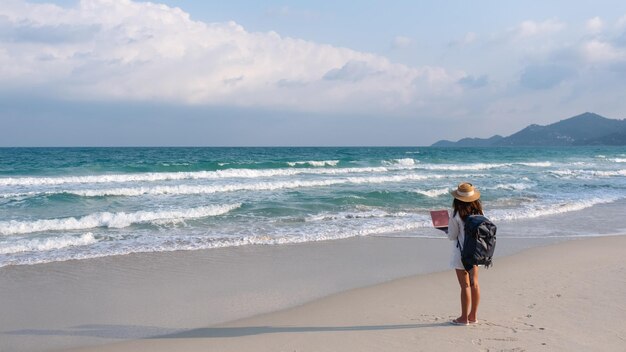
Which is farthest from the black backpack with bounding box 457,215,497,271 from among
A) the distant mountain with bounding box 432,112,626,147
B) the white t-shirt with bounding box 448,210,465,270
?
the distant mountain with bounding box 432,112,626,147

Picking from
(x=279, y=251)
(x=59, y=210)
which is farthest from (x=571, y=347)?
(x=59, y=210)

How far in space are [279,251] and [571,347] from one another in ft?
18.7

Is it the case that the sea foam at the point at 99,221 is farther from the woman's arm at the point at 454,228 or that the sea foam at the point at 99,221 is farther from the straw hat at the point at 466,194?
the straw hat at the point at 466,194

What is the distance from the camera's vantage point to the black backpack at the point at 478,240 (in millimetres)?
4988

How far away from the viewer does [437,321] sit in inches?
213

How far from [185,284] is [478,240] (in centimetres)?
407

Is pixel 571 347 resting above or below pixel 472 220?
below

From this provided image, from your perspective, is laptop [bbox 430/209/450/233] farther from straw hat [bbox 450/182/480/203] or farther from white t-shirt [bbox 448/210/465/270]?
straw hat [bbox 450/182/480/203]

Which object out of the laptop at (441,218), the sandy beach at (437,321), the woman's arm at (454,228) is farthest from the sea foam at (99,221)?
the woman's arm at (454,228)

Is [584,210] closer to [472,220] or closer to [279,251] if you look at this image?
[279,251]

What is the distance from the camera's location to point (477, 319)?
5.41m

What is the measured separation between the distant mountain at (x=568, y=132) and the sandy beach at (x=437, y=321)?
537 ft

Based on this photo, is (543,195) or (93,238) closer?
(93,238)

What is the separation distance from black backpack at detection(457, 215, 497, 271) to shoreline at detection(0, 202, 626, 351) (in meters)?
2.23
